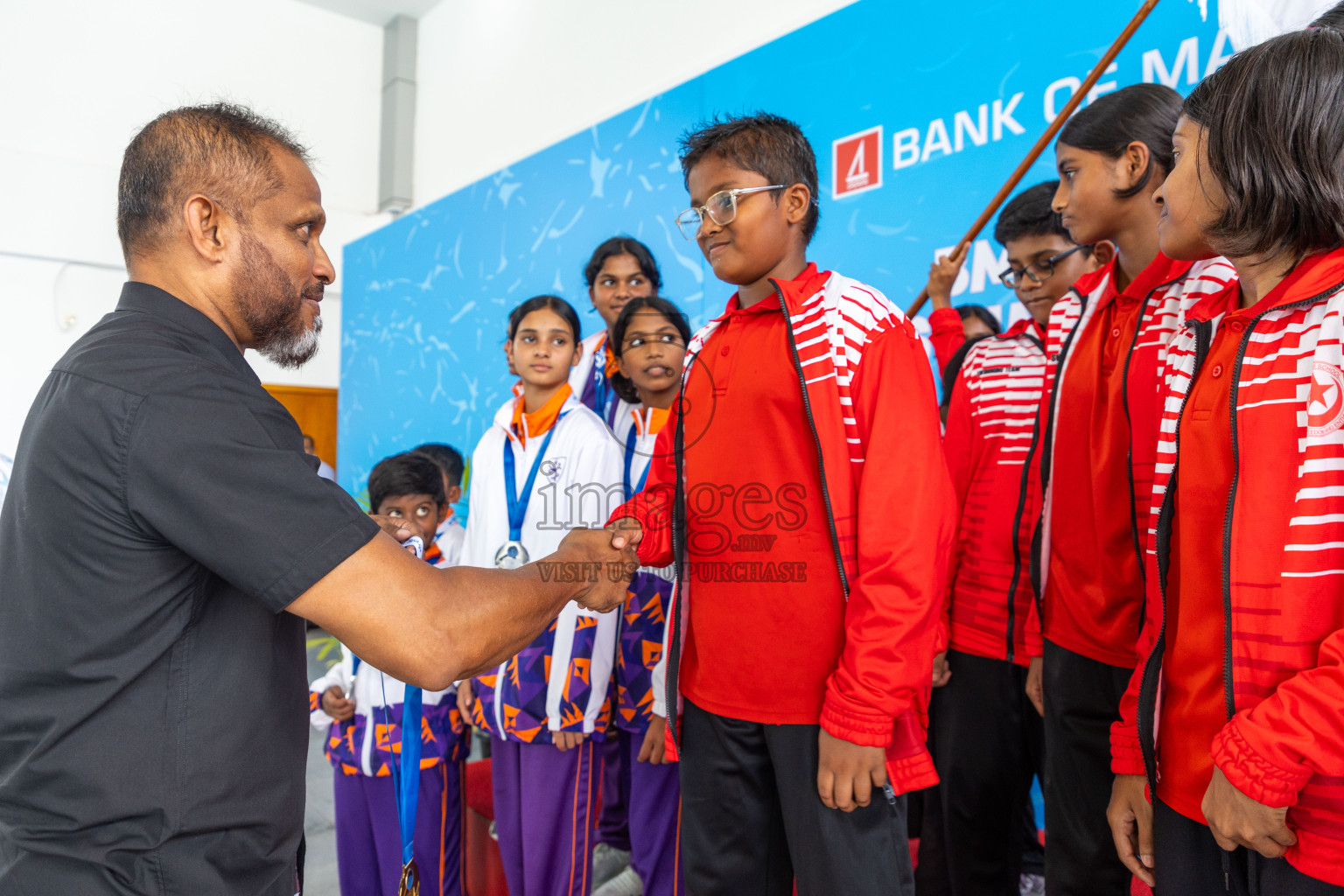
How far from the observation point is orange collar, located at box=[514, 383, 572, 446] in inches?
95.3

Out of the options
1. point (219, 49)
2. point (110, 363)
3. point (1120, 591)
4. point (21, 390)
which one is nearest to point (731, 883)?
point (1120, 591)

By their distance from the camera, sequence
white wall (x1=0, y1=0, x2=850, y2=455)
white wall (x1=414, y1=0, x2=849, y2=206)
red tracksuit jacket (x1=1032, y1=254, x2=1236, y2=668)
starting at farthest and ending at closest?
white wall (x1=0, y1=0, x2=850, y2=455) < white wall (x1=414, y1=0, x2=849, y2=206) < red tracksuit jacket (x1=1032, y1=254, x2=1236, y2=668)

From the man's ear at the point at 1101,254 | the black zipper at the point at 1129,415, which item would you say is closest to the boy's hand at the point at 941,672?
the black zipper at the point at 1129,415

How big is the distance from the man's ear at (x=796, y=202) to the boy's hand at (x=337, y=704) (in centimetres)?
172

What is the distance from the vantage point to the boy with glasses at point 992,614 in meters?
1.95

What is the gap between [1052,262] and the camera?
2217 millimetres

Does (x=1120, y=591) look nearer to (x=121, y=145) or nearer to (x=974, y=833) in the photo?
(x=974, y=833)

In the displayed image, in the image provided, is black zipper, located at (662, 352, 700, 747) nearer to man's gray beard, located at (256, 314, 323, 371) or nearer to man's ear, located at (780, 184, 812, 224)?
man's ear, located at (780, 184, 812, 224)

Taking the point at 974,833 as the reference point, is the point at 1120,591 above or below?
above

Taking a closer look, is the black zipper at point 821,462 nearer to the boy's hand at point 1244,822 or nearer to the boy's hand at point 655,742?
the boy's hand at point 1244,822

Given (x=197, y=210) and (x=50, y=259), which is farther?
(x=50, y=259)

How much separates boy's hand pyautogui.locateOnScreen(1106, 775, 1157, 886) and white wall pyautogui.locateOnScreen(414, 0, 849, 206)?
3.24m

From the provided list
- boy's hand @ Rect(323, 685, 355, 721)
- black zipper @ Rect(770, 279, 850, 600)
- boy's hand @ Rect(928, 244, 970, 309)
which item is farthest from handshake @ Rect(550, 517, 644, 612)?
boy's hand @ Rect(928, 244, 970, 309)

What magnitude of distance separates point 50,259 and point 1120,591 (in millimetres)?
7752
